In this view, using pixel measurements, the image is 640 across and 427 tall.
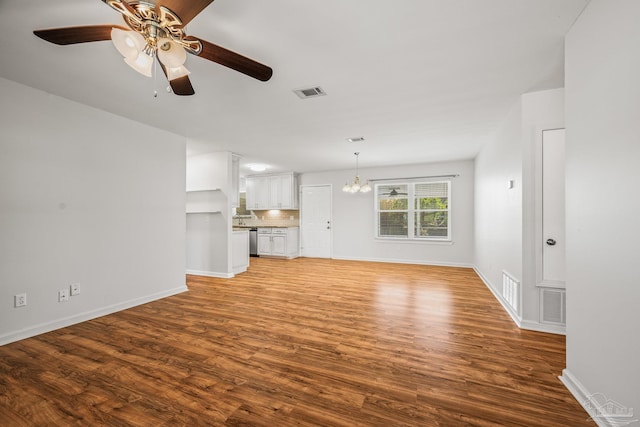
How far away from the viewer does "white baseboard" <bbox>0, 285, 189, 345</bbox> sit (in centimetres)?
257

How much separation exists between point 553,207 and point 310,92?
2805 millimetres

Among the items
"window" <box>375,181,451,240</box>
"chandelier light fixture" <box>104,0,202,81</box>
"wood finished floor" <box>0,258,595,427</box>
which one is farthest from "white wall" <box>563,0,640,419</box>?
"window" <box>375,181,451,240</box>

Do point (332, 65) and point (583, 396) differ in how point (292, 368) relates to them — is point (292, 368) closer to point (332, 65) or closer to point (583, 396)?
point (583, 396)

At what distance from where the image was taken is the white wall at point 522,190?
2.80 m

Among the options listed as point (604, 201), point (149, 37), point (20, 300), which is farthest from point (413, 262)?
point (20, 300)

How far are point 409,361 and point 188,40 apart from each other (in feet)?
9.10

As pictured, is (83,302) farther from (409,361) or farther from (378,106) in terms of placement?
(378,106)

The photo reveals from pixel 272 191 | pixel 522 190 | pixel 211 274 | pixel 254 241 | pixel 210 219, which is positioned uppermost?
pixel 272 191

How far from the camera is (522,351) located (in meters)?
2.38

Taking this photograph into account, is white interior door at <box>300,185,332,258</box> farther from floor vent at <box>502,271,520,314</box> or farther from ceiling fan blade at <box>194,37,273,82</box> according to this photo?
ceiling fan blade at <box>194,37,273,82</box>

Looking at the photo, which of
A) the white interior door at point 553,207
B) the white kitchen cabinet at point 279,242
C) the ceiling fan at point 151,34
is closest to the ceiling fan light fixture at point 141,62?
the ceiling fan at point 151,34

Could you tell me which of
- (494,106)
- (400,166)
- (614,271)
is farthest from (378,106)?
(400,166)

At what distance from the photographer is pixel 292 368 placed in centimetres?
211

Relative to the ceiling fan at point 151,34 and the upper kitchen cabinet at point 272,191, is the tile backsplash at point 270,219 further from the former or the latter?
the ceiling fan at point 151,34
